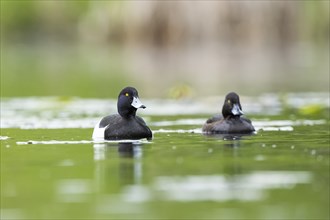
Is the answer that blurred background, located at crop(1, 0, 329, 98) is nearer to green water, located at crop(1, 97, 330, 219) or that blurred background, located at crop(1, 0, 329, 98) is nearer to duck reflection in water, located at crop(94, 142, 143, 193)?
green water, located at crop(1, 97, 330, 219)

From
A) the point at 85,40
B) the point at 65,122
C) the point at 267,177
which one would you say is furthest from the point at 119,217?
the point at 85,40

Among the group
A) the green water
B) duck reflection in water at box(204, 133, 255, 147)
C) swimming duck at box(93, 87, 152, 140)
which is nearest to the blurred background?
swimming duck at box(93, 87, 152, 140)

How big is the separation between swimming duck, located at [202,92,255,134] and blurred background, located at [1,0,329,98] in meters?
7.02

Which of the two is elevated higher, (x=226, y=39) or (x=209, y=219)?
(x=226, y=39)

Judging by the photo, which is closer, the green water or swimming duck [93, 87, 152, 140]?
the green water

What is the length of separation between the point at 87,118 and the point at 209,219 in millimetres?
10741

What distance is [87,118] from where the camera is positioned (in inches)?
784

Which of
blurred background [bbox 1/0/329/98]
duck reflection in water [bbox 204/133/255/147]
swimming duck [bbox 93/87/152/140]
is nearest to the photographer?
duck reflection in water [bbox 204/133/255/147]

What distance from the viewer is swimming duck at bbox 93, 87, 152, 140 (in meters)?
15.9

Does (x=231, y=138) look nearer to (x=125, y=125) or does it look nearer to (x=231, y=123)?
(x=231, y=123)

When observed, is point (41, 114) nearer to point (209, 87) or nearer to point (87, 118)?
point (87, 118)

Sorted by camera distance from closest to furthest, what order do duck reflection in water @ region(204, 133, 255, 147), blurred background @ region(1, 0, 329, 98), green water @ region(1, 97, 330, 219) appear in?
green water @ region(1, 97, 330, 219)
duck reflection in water @ region(204, 133, 255, 147)
blurred background @ region(1, 0, 329, 98)

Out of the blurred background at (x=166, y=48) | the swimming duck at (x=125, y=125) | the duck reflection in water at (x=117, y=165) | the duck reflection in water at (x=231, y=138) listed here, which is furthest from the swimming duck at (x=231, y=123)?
the blurred background at (x=166, y=48)

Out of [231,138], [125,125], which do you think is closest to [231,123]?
[231,138]
